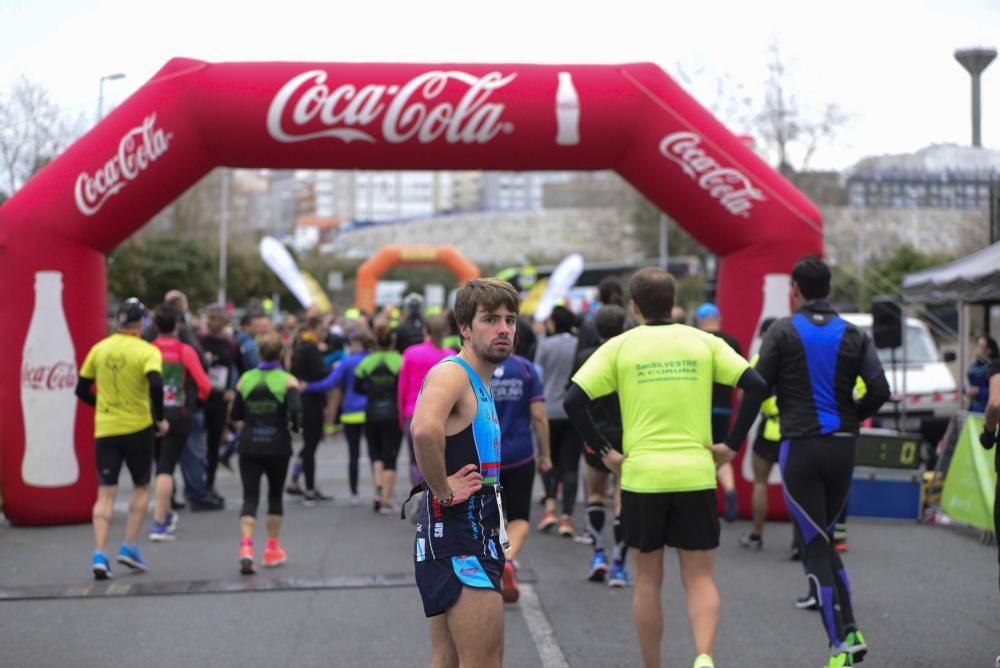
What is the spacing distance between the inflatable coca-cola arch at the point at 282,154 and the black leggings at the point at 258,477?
2.50 meters

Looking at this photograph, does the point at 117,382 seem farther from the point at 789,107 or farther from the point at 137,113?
the point at 789,107

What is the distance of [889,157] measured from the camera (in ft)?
44.1

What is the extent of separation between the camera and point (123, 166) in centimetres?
968

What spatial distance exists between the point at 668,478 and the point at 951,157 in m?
8.14

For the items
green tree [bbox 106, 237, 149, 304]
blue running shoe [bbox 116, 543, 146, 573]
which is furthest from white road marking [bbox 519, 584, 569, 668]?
green tree [bbox 106, 237, 149, 304]

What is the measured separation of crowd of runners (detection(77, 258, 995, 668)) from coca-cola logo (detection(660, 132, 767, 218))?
1.31m

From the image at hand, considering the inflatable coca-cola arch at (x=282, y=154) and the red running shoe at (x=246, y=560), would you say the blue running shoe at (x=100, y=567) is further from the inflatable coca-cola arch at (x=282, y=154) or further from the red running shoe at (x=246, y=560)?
the inflatable coca-cola arch at (x=282, y=154)

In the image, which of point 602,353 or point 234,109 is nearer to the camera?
point 602,353

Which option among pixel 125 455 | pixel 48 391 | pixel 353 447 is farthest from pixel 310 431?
pixel 125 455

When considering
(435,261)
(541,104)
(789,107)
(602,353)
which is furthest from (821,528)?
(435,261)

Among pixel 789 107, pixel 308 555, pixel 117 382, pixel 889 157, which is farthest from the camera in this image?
pixel 789 107

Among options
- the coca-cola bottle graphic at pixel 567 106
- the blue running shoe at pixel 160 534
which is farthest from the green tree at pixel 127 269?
the coca-cola bottle graphic at pixel 567 106

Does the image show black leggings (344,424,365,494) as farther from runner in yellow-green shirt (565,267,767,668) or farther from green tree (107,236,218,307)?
green tree (107,236,218,307)

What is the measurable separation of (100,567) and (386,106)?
436 centimetres
